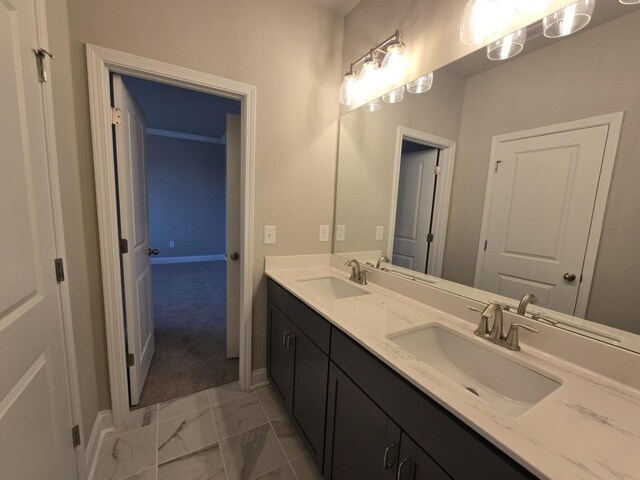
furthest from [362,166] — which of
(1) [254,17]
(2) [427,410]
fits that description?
(2) [427,410]

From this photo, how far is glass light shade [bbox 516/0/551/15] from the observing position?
36.8 inches

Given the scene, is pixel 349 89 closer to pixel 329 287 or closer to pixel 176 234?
pixel 329 287

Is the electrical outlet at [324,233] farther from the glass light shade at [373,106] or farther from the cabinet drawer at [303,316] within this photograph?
the glass light shade at [373,106]

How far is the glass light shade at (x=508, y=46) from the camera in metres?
0.99

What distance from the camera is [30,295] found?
33.9 inches

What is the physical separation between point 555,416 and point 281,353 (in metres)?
1.37

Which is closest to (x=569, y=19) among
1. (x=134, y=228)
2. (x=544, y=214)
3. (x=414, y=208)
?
(x=544, y=214)

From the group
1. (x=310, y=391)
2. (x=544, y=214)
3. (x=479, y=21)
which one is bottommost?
(x=310, y=391)

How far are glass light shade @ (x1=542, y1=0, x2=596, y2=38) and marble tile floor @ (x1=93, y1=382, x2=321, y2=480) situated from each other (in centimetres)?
212

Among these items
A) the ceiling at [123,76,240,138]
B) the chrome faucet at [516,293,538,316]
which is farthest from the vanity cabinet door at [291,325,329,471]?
the ceiling at [123,76,240,138]

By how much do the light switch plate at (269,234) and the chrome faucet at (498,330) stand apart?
132 centimetres

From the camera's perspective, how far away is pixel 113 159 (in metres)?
1.43

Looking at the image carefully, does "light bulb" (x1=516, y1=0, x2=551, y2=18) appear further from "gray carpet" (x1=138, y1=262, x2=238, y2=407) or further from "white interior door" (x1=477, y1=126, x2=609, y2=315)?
"gray carpet" (x1=138, y1=262, x2=238, y2=407)

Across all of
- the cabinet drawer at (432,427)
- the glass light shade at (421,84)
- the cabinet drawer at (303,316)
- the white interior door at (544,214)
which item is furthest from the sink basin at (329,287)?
the glass light shade at (421,84)
